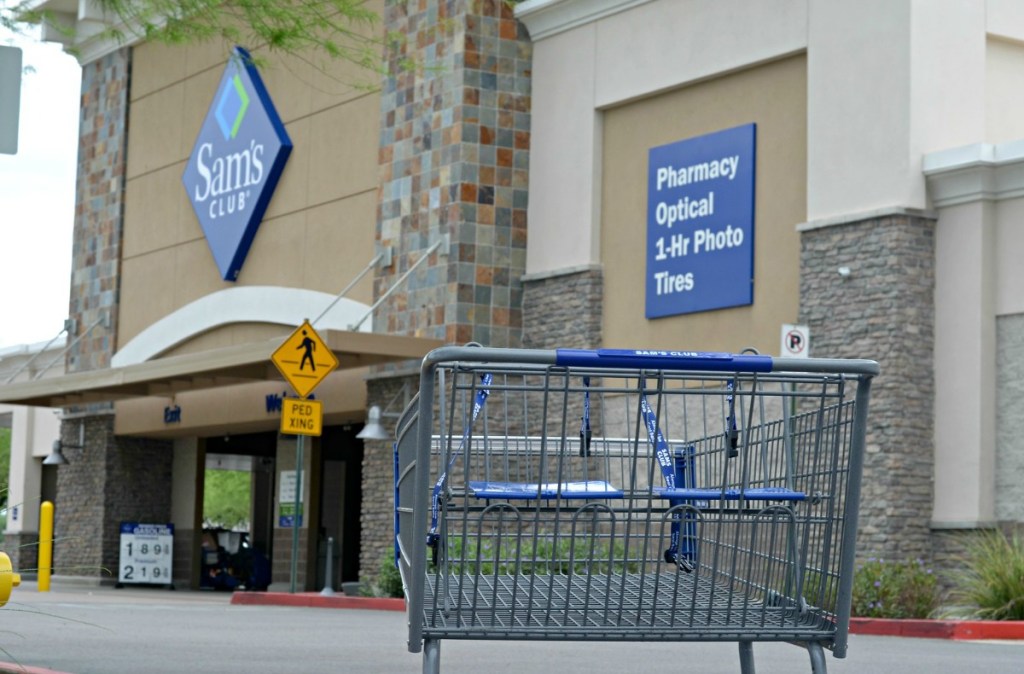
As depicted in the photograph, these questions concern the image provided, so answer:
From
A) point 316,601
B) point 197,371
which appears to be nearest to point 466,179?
point 197,371

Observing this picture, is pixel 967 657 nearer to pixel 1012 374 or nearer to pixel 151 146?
pixel 1012 374

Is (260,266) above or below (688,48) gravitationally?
below

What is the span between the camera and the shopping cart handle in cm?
469

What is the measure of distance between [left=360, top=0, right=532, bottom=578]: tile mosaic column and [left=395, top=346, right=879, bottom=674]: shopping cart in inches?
768

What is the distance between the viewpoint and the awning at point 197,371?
24422mm

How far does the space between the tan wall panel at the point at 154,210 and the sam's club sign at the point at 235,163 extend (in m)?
0.74

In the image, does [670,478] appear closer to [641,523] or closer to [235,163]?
[641,523]

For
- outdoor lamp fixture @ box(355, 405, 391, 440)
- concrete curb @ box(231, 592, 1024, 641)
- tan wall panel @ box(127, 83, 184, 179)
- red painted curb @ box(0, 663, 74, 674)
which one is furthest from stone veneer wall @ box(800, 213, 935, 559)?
tan wall panel @ box(127, 83, 184, 179)

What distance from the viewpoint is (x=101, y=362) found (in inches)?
1351

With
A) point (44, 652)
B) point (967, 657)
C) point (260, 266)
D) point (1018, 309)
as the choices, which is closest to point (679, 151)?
point (1018, 309)

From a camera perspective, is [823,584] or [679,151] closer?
[823,584]

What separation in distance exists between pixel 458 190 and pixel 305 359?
6232mm

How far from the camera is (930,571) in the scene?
1839cm

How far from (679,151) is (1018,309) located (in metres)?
5.78
